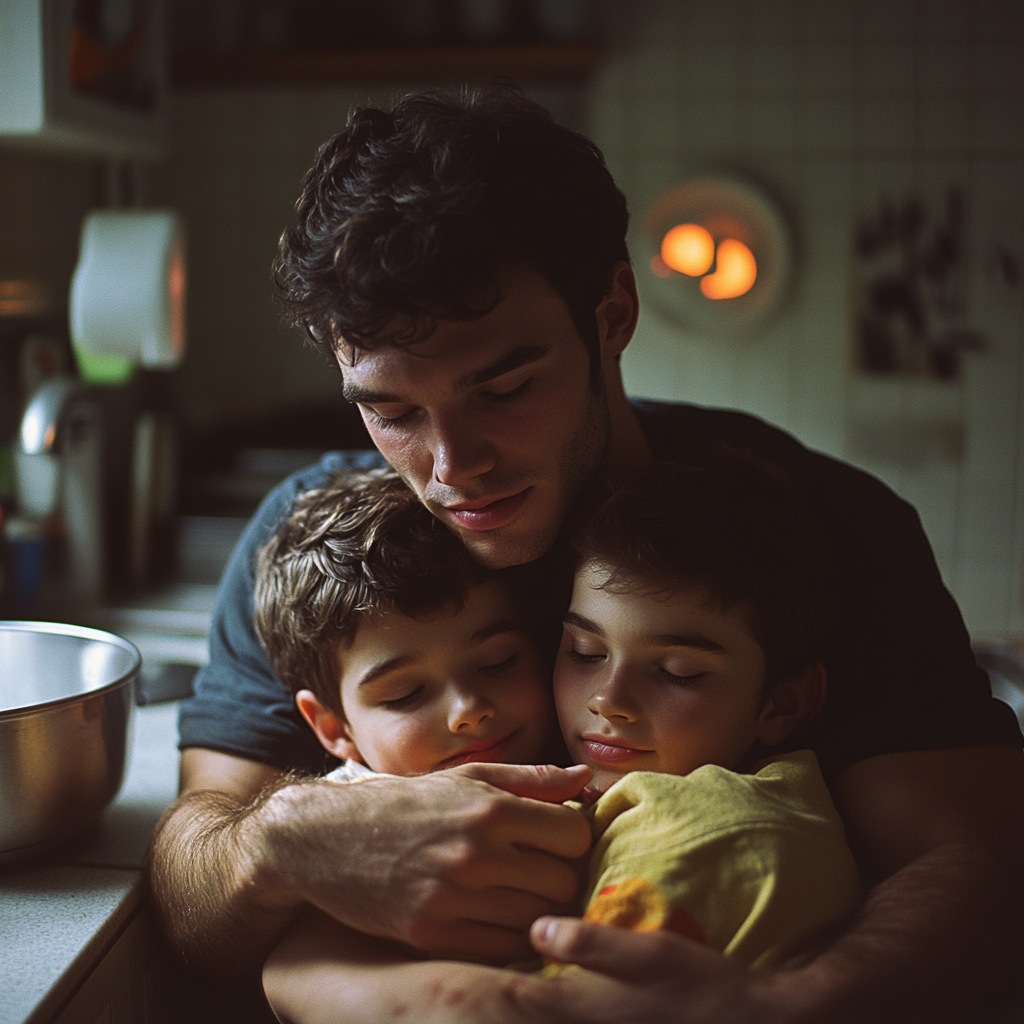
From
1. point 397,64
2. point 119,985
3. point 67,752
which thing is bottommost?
point 119,985

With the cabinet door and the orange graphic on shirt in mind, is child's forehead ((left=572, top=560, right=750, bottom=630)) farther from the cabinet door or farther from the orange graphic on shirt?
the cabinet door

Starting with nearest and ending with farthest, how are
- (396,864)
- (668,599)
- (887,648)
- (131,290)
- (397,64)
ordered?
(396,864) → (668,599) → (887,648) → (131,290) → (397,64)

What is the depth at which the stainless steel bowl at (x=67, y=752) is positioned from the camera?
1011 mm

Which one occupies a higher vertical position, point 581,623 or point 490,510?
point 490,510

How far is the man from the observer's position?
84cm

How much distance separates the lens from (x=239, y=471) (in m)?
2.81

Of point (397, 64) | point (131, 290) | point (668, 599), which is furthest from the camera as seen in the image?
point (397, 64)

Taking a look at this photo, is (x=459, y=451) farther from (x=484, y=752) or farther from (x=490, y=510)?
(x=484, y=752)

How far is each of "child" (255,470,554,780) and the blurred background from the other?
1669 mm

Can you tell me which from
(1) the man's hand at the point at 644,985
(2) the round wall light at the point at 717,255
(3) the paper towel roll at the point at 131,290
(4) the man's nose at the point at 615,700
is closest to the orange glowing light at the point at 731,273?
(2) the round wall light at the point at 717,255

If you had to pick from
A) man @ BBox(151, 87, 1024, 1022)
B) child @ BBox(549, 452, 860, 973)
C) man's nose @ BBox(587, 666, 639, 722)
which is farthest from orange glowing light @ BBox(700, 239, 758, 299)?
man's nose @ BBox(587, 666, 639, 722)

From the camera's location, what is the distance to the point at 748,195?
9.67ft

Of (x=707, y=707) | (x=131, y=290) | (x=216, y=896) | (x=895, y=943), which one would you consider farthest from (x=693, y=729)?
(x=131, y=290)

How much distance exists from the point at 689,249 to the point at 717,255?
3.2 inches
